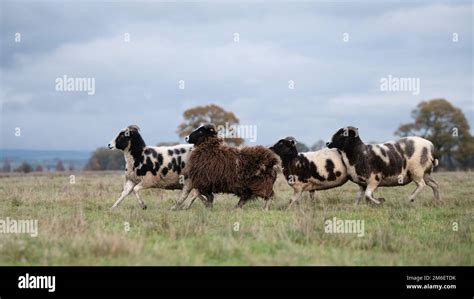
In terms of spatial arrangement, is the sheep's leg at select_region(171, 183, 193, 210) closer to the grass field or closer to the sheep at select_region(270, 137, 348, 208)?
the grass field

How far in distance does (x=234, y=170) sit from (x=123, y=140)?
11.5ft

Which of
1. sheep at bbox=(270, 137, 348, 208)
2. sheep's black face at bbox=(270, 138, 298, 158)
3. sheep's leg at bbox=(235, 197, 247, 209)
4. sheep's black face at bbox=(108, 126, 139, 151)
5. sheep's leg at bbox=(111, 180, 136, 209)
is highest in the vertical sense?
sheep's black face at bbox=(108, 126, 139, 151)

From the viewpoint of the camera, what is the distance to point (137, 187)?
17906 millimetres

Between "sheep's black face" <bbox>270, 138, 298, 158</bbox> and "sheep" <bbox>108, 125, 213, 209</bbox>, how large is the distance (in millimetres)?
2547

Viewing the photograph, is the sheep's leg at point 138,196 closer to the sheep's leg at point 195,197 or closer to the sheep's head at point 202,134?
the sheep's leg at point 195,197

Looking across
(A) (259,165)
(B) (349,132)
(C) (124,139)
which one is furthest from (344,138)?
(C) (124,139)

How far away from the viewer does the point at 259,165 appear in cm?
1727

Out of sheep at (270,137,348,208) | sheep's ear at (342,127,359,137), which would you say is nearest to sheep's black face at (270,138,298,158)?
sheep at (270,137,348,208)

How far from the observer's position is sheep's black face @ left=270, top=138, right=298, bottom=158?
733 inches

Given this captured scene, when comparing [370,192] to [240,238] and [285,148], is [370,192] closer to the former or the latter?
[285,148]

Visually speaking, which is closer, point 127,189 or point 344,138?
point 127,189
